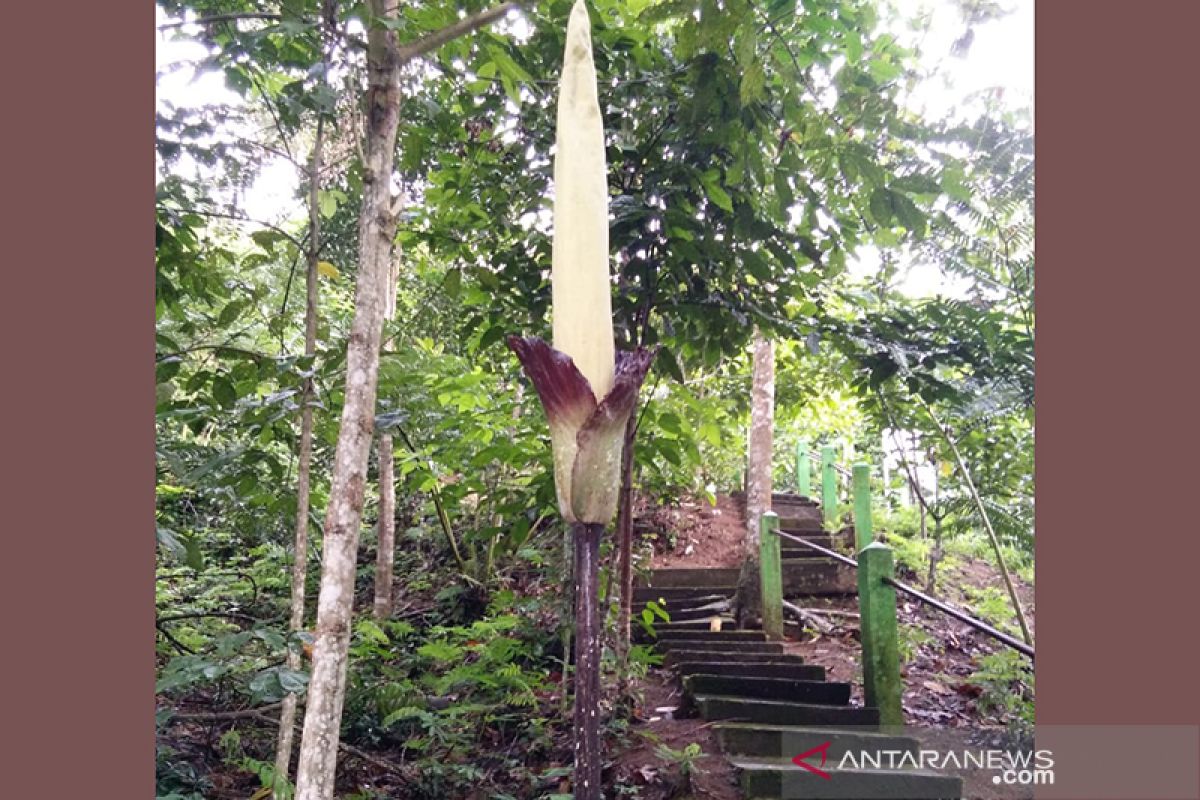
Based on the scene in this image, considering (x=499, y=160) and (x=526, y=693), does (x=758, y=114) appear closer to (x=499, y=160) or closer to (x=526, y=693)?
(x=499, y=160)

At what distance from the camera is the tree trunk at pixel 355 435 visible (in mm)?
1555

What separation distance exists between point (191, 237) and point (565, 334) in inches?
82.7

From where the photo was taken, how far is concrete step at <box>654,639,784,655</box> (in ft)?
17.9

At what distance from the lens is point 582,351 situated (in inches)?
36.6

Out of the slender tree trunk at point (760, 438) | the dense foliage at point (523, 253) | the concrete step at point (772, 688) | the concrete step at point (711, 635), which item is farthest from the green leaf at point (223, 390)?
the slender tree trunk at point (760, 438)

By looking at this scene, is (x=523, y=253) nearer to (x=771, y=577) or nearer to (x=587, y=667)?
(x=587, y=667)

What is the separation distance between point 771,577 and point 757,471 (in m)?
1.26

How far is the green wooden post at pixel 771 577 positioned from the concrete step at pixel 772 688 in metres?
1.36

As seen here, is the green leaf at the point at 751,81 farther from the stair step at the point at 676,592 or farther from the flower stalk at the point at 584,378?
the stair step at the point at 676,592

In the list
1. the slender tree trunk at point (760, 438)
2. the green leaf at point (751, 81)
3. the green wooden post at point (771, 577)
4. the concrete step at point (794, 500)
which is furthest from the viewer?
the concrete step at point (794, 500)

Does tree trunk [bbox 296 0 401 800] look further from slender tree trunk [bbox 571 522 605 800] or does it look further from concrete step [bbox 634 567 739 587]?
concrete step [bbox 634 567 739 587]

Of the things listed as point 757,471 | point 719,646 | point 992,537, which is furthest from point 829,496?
point 719,646

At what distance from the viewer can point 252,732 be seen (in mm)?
4223

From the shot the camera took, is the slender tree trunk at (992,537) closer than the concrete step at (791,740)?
No
